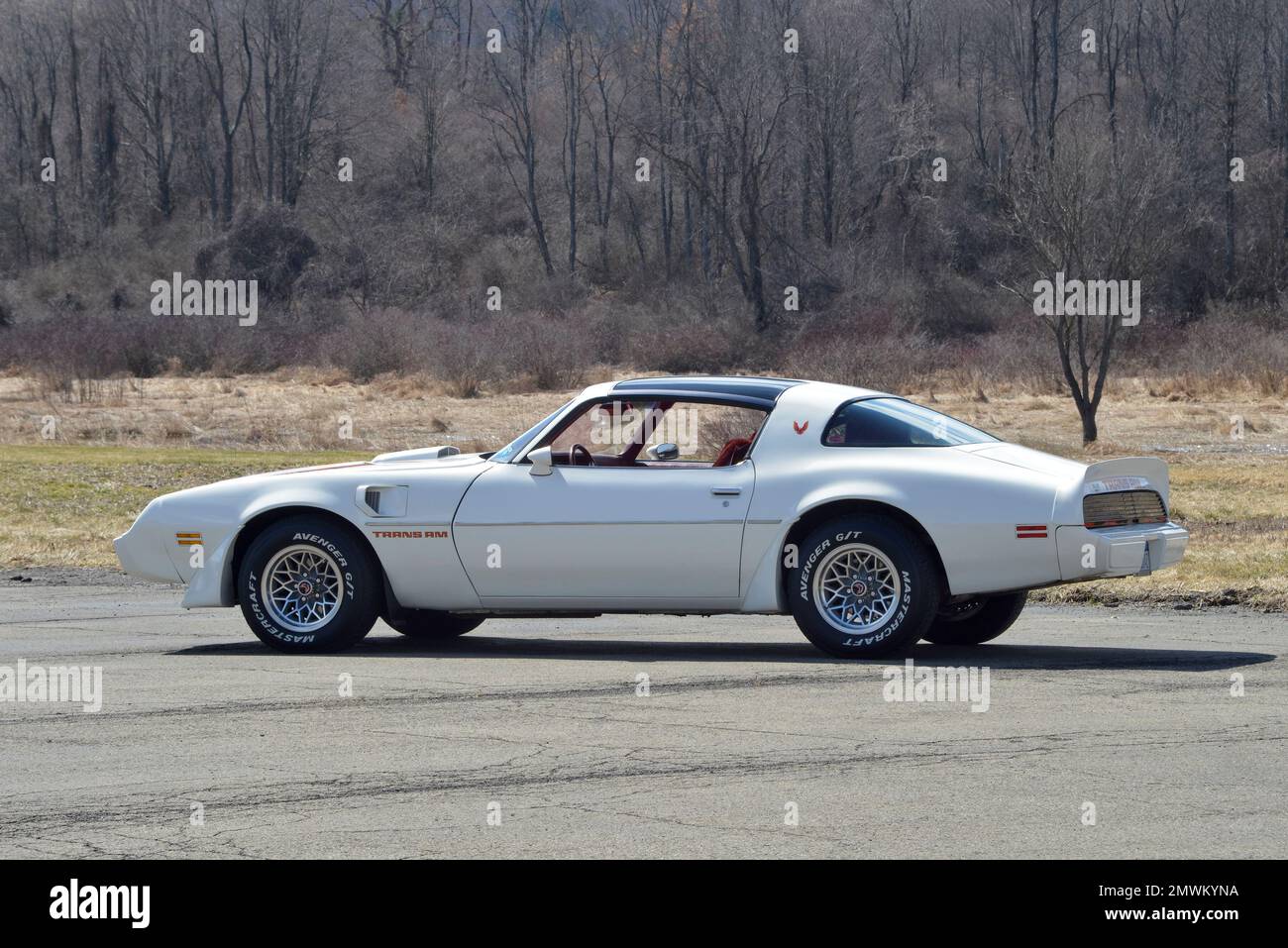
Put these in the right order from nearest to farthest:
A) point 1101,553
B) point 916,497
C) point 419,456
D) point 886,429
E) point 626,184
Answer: point 1101,553
point 916,497
point 886,429
point 419,456
point 626,184

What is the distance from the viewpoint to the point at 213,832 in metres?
5.61

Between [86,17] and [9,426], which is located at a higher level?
[86,17]

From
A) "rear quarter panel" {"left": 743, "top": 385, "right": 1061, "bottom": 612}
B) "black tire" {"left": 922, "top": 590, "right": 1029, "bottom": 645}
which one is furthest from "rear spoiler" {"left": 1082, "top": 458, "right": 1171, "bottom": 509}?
"black tire" {"left": 922, "top": 590, "right": 1029, "bottom": 645}

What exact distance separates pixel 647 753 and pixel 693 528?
8.28 ft

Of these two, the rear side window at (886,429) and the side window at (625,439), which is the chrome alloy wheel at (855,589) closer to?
the rear side window at (886,429)

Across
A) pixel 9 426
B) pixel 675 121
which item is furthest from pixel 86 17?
pixel 9 426

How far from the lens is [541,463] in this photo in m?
9.55

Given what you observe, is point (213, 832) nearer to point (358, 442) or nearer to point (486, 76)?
point (358, 442)

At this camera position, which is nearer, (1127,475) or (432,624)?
(1127,475)

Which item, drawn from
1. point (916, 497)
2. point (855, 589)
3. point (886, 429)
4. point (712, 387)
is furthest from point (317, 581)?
point (916, 497)

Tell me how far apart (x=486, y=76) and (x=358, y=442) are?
59479 millimetres

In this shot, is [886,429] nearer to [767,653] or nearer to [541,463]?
[767,653]

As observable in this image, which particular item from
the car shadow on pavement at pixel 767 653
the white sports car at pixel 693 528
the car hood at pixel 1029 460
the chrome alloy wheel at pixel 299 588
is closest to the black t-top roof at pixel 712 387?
the white sports car at pixel 693 528
